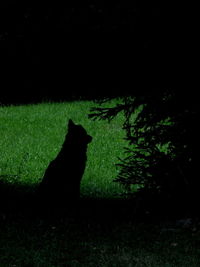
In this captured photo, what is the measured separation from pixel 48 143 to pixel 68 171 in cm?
514

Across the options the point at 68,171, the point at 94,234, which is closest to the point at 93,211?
the point at 68,171

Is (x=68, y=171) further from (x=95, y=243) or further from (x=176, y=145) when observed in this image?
(x=95, y=243)

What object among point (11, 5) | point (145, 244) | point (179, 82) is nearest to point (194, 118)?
point (179, 82)

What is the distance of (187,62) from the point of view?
7.58 m

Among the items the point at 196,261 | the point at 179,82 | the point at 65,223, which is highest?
the point at 179,82

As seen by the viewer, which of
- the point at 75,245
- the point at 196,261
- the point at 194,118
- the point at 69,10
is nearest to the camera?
the point at 196,261

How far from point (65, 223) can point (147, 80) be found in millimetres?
1999

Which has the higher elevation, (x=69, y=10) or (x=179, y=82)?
(x=69, y=10)

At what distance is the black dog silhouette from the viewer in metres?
8.21

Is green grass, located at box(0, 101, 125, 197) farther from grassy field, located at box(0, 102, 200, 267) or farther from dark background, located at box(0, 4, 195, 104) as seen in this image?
dark background, located at box(0, 4, 195, 104)

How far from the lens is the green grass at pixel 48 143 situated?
10508mm

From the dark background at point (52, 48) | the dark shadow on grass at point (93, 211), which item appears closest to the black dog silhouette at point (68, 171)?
the dark shadow on grass at point (93, 211)

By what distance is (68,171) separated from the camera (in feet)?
27.1

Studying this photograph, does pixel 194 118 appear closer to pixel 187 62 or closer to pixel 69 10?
pixel 187 62
